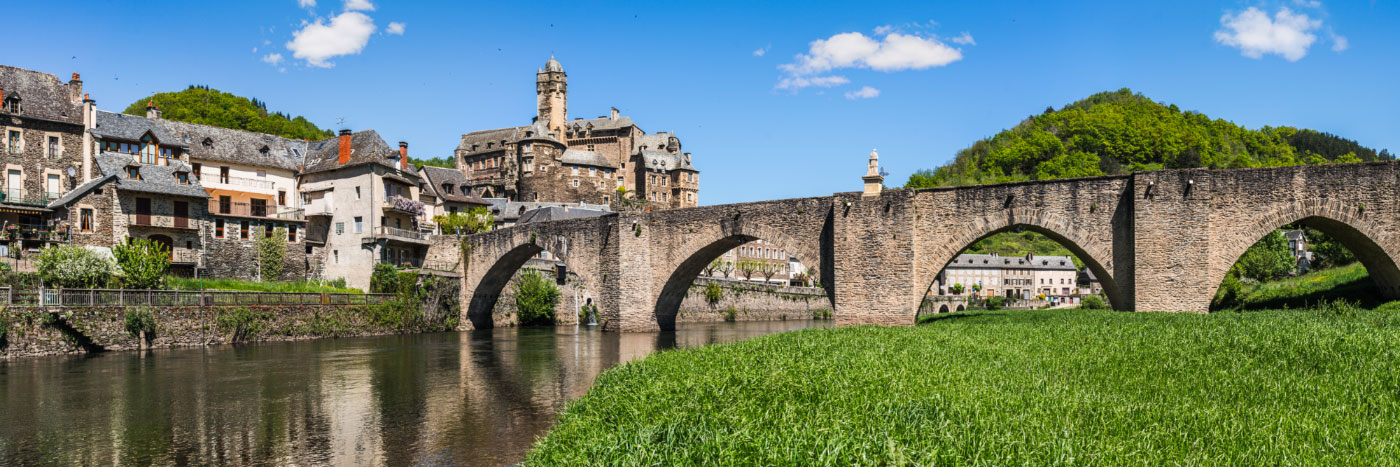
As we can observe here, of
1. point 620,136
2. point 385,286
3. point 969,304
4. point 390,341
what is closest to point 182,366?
point 390,341

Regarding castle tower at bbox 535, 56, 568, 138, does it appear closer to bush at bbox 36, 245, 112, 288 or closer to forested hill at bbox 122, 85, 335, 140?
forested hill at bbox 122, 85, 335, 140

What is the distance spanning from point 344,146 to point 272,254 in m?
→ 8.00

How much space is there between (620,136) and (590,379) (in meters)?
90.4

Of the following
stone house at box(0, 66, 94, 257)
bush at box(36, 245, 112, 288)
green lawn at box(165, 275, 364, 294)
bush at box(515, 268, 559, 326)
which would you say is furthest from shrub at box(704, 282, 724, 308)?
stone house at box(0, 66, 94, 257)

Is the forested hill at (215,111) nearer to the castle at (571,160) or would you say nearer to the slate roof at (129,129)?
the castle at (571,160)

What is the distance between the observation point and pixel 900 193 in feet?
103

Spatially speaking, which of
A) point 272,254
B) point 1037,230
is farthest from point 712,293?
point 1037,230

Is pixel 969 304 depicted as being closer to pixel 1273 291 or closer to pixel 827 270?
pixel 1273 291

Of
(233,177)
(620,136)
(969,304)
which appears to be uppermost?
(620,136)

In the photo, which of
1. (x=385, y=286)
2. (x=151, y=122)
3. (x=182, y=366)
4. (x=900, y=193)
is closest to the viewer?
(x=182, y=366)

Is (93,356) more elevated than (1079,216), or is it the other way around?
(1079,216)

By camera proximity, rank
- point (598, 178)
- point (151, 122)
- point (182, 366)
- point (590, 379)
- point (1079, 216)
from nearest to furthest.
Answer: point (590, 379)
point (182, 366)
point (1079, 216)
point (151, 122)
point (598, 178)

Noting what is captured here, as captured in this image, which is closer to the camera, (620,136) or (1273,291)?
(1273,291)

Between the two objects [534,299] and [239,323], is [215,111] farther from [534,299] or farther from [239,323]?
[239,323]
